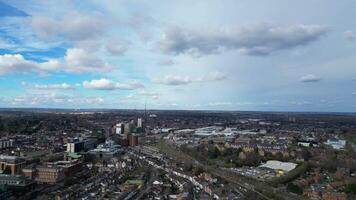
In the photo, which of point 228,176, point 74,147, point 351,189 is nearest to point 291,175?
point 228,176

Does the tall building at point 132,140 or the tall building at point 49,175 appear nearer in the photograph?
the tall building at point 49,175

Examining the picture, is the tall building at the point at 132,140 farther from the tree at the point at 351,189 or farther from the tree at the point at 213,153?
the tree at the point at 351,189

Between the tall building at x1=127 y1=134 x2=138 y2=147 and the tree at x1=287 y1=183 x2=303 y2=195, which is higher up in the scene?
the tall building at x1=127 y1=134 x2=138 y2=147

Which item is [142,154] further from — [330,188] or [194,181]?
[330,188]

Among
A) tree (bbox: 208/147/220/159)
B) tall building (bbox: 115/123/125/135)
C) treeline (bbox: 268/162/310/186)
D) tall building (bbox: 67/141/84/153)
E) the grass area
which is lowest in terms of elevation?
the grass area

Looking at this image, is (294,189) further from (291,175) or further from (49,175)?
(49,175)

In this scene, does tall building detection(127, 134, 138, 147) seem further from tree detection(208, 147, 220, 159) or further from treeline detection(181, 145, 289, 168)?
tree detection(208, 147, 220, 159)

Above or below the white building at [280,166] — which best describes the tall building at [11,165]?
above


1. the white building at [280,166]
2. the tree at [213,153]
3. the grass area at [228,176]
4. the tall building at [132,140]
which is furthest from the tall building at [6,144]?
the white building at [280,166]

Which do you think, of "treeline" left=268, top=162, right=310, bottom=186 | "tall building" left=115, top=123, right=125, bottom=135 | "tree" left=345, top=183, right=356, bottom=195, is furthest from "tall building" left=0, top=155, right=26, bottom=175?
"tall building" left=115, top=123, right=125, bottom=135

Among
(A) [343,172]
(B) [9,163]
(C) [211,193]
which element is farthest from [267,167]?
(B) [9,163]

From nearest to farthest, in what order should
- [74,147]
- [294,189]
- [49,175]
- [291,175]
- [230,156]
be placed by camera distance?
1. [294,189]
2. [49,175]
3. [291,175]
4. [230,156]
5. [74,147]
